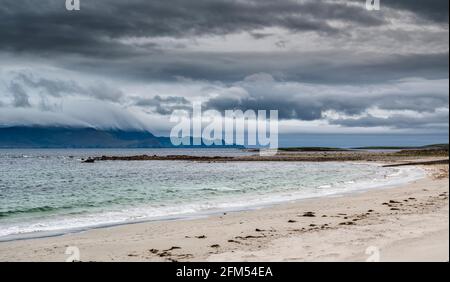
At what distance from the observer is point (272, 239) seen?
48.7 feet

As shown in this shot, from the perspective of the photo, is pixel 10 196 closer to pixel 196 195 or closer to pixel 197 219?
pixel 196 195

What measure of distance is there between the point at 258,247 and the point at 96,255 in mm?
4909

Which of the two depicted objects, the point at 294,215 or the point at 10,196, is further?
the point at 10,196

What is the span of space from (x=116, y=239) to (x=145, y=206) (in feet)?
39.8

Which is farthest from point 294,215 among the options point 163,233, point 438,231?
point 438,231

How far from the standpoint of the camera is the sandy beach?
1161 cm

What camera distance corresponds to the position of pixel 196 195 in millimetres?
34031

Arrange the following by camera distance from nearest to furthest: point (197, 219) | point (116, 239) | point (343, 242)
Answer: point (343, 242) < point (116, 239) < point (197, 219)

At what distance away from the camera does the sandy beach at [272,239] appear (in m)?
11.6
